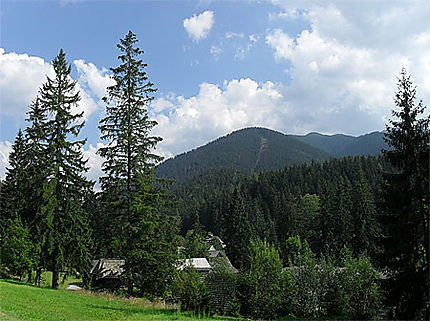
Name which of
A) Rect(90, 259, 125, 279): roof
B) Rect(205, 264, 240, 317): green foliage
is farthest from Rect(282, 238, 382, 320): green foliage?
Rect(90, 259, 125, 279): roof

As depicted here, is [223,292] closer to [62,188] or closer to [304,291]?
[304,291]

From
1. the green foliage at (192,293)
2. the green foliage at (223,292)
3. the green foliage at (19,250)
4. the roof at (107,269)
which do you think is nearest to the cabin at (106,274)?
the roof at (107,269)

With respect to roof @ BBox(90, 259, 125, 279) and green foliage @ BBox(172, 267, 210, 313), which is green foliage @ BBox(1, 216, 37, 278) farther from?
roof @ BBox(90, 259, 125, 279)

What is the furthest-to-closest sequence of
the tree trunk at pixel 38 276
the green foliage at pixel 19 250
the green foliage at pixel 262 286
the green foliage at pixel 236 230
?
the green foliage at pixel 236 230
the tree trunk at pixel 38 276
the green foliage at pixel 19 250
the green foliage at pixel 262 286

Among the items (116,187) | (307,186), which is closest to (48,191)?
(116,187)

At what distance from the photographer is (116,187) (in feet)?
82.3

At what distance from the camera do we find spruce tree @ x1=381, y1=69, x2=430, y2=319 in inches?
517

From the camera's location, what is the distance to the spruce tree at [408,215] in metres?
13.1

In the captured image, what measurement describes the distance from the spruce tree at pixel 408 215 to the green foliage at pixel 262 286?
24.2 feet

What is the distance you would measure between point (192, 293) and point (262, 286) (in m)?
4.08

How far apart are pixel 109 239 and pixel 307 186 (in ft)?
307

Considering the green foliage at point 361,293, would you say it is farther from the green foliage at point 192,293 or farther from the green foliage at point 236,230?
the green foliage at point 236,230

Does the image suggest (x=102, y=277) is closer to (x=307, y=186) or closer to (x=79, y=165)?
(x=79, y=165)

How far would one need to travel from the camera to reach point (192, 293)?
21453 millimetres
